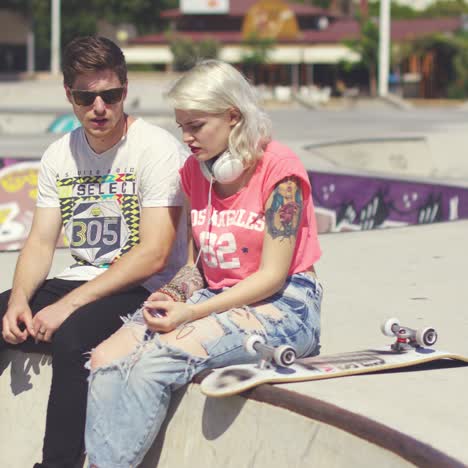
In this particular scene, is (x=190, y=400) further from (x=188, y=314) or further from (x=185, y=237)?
(x=185, y=237)

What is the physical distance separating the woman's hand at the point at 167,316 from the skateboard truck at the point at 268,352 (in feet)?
0.78

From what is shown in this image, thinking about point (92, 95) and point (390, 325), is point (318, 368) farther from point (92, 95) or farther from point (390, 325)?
point (92, 95)

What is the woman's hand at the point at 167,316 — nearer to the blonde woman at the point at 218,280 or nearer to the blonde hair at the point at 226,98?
the blonde woman at the point at 218,280

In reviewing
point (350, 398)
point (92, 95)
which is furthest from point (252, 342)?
point (92, 95)

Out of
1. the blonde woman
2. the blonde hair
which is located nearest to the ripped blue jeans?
the blonde woman

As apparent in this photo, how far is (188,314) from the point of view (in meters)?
3.87

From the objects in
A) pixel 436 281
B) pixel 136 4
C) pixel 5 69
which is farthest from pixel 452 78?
pixel 436 281

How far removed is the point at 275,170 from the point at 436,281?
2.47m

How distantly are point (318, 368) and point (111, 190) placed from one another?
1201mm

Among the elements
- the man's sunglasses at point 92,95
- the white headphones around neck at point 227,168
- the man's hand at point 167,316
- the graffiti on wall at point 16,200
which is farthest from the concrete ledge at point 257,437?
the graffiti on wall at point 16,200

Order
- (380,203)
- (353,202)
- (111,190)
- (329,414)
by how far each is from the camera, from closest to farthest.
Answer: (329,414)
(111,190)
(380,203)
(353,202)

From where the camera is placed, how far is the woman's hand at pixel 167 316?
3814 mm

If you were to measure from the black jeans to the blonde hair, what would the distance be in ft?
2.71

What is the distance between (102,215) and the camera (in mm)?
4535
